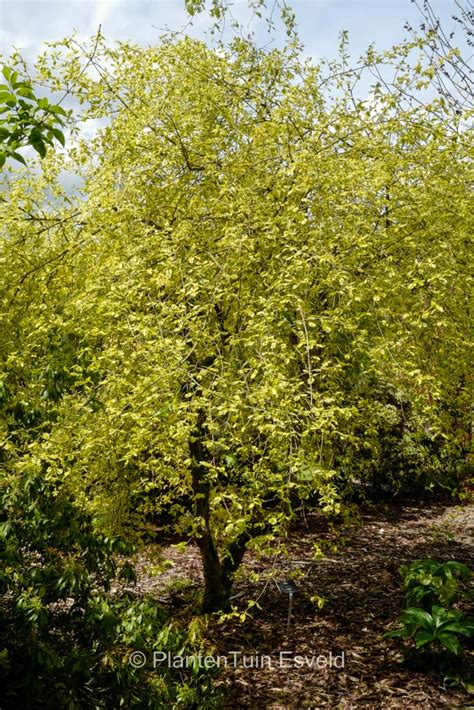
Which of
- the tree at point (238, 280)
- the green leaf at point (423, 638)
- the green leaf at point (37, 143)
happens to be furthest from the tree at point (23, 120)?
the green leaf at point (423, 638)

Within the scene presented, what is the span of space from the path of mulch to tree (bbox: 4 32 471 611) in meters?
0.50

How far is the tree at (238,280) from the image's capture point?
319 cm

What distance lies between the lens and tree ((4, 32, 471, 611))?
319cm

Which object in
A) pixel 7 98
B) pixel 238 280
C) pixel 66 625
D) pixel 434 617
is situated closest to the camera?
pixel 7 98

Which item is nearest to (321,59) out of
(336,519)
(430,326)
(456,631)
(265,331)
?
(430,326)

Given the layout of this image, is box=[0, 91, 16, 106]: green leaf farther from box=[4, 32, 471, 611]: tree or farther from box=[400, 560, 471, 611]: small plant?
box=[400, 560, 471, 611]: small plant

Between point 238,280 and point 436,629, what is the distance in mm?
2538

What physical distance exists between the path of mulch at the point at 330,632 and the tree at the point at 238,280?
19.9 inches

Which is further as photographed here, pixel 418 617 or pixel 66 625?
pixel 418 617

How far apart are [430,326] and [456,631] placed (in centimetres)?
193

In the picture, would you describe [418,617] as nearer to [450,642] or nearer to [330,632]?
[450,642]

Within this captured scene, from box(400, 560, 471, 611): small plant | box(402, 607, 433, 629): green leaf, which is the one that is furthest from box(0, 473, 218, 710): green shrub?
box(400, 560, 471, 611): small plant

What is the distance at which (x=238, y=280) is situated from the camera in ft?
12.1

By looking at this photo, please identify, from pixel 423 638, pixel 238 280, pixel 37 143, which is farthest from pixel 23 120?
pixel 423 638
